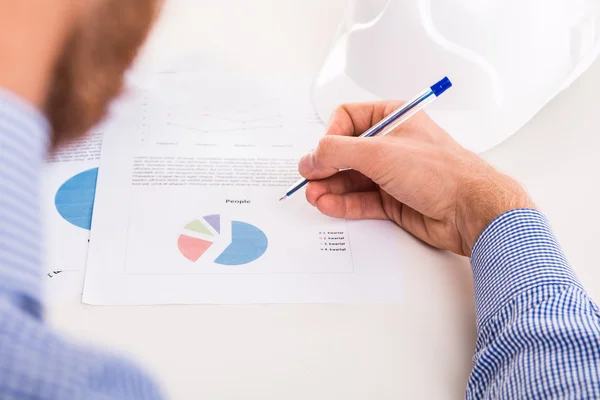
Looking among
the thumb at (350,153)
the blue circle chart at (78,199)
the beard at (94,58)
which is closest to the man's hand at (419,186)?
the thumb at (350,153)

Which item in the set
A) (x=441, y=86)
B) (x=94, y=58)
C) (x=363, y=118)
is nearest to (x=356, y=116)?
(x=363, y=118)

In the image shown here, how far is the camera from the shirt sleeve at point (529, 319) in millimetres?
407

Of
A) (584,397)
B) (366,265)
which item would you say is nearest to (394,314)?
(366,265)

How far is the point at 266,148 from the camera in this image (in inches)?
24.9

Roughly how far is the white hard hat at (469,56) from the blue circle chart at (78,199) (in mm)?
272

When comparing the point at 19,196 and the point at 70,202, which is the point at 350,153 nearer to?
the point at 70,202

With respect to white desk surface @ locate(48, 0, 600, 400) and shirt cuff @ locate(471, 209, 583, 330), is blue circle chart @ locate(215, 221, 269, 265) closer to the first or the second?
white desk surface @ locate(48, 0, 600, 400)

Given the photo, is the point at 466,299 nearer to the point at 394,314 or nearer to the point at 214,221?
the point at 394,314

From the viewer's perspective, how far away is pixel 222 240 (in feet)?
1.77

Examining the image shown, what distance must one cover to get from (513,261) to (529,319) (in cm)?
6

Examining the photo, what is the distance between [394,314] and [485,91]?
0.29 m

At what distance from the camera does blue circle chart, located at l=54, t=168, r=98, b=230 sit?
54cm

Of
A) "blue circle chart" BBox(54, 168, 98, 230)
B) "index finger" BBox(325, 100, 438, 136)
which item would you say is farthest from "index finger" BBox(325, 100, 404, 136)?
"blue circle chart" BBox(54, 168, 98, 230)

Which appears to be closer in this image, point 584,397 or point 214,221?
point 584,397
